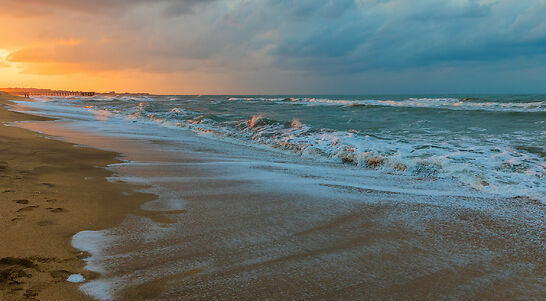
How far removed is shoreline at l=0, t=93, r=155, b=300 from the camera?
2045 millimetres

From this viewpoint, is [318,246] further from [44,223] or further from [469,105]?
[469,105]

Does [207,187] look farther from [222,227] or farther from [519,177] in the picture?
[519,177]

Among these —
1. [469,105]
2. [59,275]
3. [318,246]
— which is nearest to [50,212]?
[59,275]

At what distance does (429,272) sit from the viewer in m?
2.40

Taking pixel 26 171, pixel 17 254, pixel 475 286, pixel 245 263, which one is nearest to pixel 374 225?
pixel 475 286

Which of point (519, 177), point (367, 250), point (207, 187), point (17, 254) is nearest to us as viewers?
point (17, 254)

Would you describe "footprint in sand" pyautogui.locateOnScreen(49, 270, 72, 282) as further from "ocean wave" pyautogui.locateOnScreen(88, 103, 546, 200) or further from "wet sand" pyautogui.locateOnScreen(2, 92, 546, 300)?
"ocean wave" pyautogui.locateOnScreen(88, 103, 546, 200)

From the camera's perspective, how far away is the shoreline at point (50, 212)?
6.71ft

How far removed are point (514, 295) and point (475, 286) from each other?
219 millimetres

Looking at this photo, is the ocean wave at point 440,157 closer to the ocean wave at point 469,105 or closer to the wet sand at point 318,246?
the wet sand at point 318,246

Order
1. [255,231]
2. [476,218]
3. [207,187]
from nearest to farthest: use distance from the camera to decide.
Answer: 1. [255,231]
2. [476,218]
3. [207,187]

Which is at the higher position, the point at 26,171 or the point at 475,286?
the point at 26,171

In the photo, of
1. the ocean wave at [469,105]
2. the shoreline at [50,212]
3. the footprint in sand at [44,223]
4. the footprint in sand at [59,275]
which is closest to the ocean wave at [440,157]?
the shoreline at [50,212]

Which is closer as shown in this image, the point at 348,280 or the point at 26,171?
the point at 348,280
